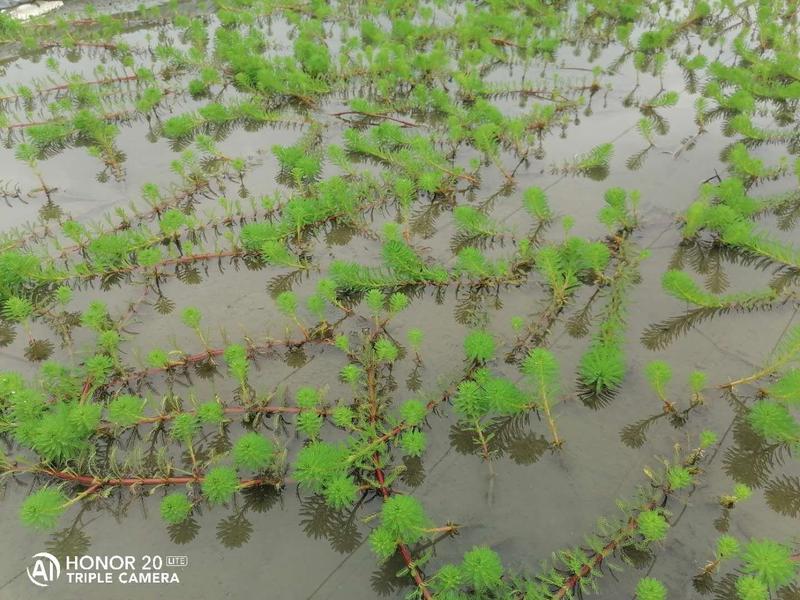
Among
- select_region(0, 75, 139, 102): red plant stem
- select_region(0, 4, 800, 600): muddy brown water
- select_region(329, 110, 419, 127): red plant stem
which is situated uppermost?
select_region(0, 75, 139, 102): red plant stem

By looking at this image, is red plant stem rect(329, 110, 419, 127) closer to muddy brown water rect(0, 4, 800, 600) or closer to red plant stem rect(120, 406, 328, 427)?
muddy brown water rect(0, 4, 800, 600)

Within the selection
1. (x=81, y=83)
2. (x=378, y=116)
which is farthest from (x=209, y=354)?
(x=81, y=83)

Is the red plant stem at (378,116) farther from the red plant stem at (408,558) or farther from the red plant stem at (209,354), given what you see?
the red plant stem at (408,558)

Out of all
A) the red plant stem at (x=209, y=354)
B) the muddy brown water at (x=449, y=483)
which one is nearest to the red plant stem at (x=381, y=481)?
the muddy brown water at (x=449, y=483)

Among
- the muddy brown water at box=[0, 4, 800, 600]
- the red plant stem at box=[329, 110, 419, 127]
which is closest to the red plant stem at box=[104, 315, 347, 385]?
the muddy brown water at box=[0, 4, 800, 600]

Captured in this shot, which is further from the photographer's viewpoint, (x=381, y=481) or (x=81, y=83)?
(x=81, y=83)

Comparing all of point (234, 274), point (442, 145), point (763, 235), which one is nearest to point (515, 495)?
point (234, 274)

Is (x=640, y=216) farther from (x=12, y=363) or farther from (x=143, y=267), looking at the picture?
(x=12, y=363)

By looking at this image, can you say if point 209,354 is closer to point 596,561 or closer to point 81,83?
point 596,561

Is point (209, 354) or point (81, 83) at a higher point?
point (81, 83)
